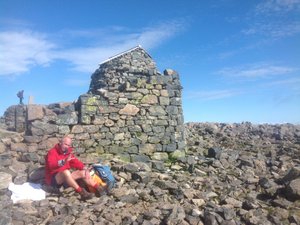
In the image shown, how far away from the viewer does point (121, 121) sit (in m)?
11.1

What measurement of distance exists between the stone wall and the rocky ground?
0.73 meters

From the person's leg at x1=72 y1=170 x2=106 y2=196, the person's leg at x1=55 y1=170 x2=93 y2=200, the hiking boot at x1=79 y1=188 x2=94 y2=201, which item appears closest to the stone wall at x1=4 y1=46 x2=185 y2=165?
the person's leg at x1=55 y1=170 x2=93 y2=200

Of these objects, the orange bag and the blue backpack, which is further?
the blue backpack

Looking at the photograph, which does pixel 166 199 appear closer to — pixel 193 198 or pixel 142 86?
pixel 193 198

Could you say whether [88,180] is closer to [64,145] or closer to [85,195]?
[85,195]

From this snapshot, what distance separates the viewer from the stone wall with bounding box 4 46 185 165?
10.1 meters

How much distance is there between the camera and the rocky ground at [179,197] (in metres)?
6.55

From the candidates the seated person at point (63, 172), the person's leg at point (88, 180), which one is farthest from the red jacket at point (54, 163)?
the person's leg at point (88, 180)

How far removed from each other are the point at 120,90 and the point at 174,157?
9.81 feet

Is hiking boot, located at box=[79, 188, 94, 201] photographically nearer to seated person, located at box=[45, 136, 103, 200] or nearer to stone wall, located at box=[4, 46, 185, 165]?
seated person, located at box=[45, 136, 103, 200]

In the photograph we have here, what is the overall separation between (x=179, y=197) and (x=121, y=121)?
13.2 ft

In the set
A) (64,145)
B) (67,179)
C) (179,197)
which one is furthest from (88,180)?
(179,197)

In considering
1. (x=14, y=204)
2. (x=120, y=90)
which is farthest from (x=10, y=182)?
(x=120, y=90)

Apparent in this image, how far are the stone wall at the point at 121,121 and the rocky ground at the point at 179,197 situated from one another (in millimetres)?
728
